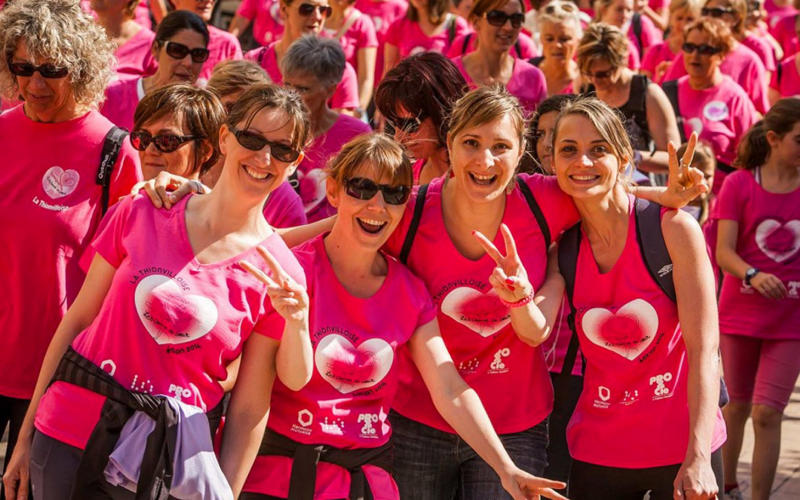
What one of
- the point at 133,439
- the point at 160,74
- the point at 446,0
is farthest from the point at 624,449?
the point at 446,0

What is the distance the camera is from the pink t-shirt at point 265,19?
30.9 feet

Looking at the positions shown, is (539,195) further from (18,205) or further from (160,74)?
(160,74)

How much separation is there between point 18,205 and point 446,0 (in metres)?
5.51

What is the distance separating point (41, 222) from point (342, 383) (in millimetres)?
1267

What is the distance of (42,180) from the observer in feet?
13.7

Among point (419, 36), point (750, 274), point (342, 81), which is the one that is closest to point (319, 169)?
point (342, 81)

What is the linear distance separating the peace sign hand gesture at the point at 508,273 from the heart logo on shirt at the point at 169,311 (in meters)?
0.89

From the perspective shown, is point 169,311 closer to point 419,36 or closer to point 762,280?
point 762,280

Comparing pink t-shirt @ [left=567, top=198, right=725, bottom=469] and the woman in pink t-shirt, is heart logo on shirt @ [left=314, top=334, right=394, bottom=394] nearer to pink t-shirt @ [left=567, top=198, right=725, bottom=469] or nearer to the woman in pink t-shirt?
pink t-shirt @ [left=567, top=198, right=725, bottom=469]

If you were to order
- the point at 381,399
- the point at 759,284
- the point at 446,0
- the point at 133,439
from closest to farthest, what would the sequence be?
the point at 133,439
the point at 381,399
the point at 759,284
the point at 446,0

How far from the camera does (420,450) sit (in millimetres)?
4094

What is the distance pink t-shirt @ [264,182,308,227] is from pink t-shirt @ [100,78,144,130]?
4.83 ft

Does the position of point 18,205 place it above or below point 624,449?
above

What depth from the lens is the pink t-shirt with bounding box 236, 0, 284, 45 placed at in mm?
9430
